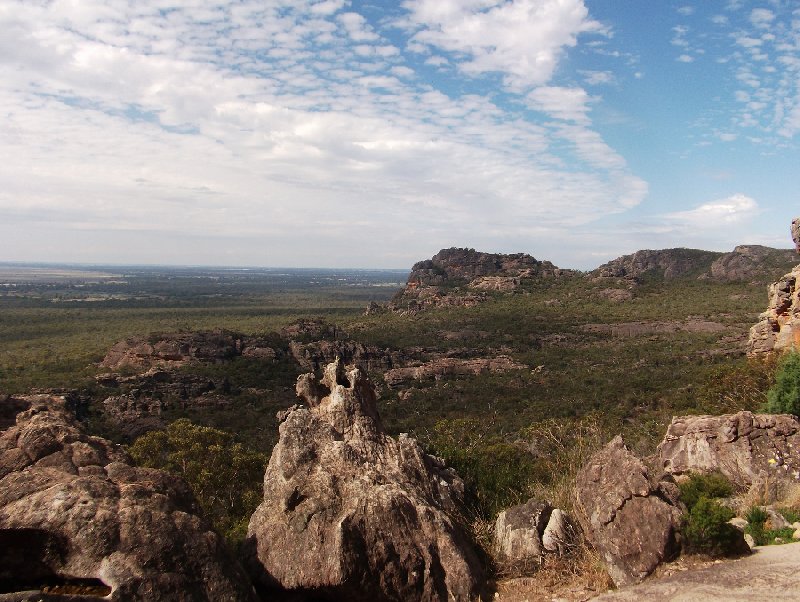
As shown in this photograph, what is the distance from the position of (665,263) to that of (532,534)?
149259mm

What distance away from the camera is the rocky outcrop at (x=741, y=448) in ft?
43.1

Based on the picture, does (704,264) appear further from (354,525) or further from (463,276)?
(354,525)

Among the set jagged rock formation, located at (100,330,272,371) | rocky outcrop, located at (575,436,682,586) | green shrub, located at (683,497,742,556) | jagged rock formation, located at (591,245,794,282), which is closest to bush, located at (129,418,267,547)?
rocky outcrop, located at (575,436,682,586)

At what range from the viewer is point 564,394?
55875 mm

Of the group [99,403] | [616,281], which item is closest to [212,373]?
[99,403]

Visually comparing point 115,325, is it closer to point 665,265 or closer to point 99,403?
point 99,403

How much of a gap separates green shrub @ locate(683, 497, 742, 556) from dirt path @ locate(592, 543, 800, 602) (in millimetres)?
257

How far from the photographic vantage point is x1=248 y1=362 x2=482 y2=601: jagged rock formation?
793 cm

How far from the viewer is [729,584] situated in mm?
8031

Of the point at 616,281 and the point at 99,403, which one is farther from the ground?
the point at 616,281

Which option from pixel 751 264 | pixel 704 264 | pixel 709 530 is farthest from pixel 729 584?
pixel 704 264

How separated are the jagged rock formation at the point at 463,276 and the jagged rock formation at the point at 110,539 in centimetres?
11174

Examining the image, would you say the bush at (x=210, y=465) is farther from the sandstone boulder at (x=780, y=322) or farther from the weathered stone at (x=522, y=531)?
the sandstone boulder at (x=780, y=322)

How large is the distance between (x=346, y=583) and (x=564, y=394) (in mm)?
51485
